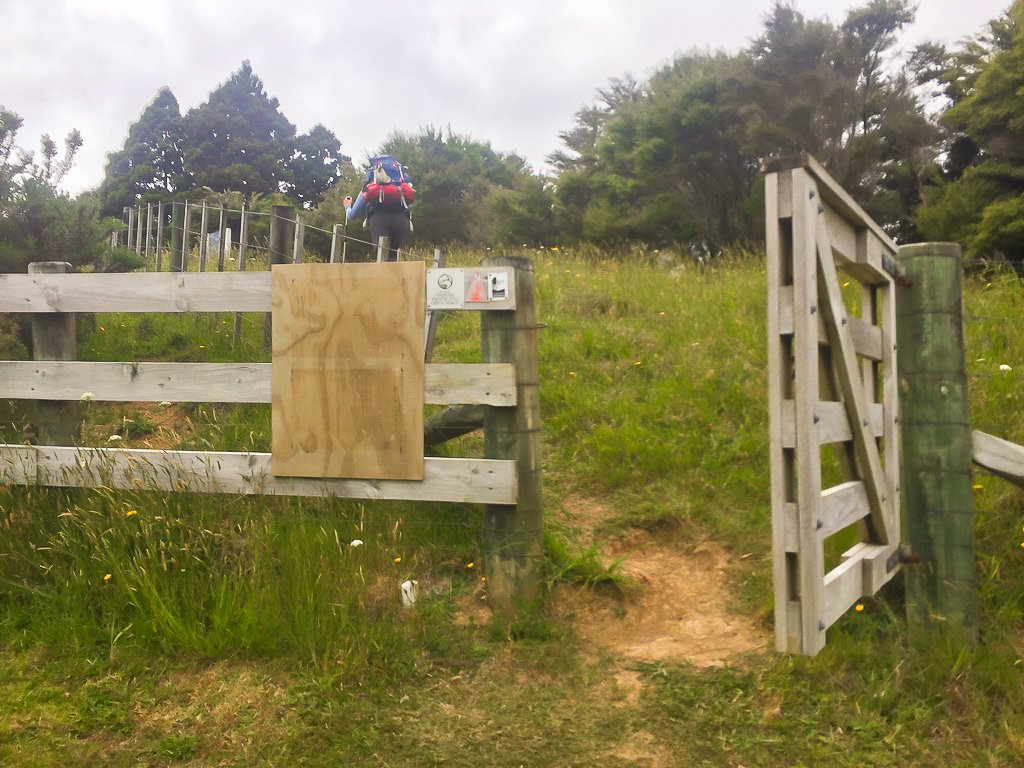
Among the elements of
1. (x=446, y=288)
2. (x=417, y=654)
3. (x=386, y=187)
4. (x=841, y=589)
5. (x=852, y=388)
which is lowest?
(x=417, y=654)

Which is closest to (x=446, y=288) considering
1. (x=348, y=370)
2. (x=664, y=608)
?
(x=348, y=370)

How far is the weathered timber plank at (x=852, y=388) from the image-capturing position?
9.98 feet

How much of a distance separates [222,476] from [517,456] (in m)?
1.46

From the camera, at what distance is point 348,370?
3.99 meters

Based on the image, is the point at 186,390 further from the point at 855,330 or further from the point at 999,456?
the point at 999,456

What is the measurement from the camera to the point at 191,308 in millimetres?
4242

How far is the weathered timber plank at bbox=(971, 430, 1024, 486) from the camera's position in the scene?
3.70 meters

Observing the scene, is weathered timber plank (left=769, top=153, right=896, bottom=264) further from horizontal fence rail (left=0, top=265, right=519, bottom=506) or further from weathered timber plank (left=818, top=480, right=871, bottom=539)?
horizontal fence rail (left=0, top=265, right=519, bottom=506)

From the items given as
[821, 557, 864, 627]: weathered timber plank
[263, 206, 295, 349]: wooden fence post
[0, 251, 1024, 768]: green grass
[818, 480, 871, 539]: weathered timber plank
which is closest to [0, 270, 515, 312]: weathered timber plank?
[0, 251, 1024, 768]: green grass

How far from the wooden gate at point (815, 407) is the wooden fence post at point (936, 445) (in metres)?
0.26

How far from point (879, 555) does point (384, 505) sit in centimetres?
232

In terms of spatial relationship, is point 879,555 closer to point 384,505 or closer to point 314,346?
point 384,505

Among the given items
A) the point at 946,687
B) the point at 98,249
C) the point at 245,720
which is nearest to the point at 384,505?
the point at 245,720

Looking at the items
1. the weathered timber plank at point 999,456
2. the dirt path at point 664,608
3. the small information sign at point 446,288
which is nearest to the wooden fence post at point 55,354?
the small information sign at point 446,288
